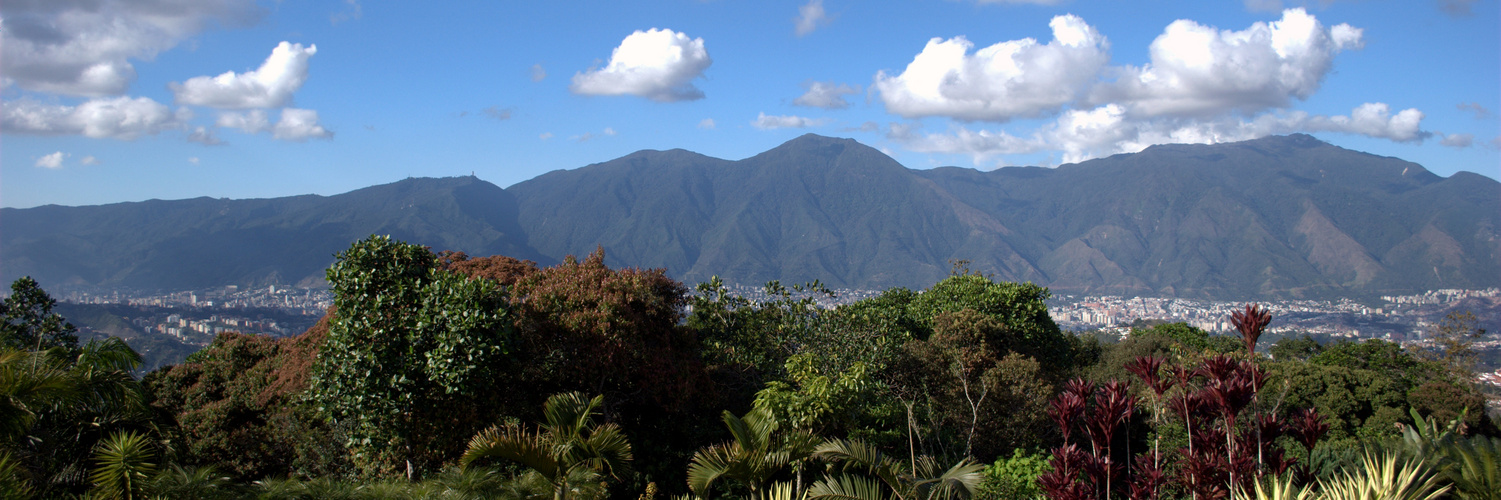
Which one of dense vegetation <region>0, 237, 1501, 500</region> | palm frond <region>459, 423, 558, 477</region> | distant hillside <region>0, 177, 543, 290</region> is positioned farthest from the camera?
distant hillside <region>0, 177, 543, 290</region>

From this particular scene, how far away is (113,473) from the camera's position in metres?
6.62

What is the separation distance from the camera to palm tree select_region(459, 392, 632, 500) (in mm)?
7168

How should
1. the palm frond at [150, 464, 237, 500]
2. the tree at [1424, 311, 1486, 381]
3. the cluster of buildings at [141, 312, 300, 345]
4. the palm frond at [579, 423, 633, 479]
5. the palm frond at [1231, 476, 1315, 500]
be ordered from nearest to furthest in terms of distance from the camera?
the palm frond at [1231, 476, 1315, 500]
the palm frond at [150, 464, 237, 500]
the palm frond at [579, 423, 633, 479]
the tree at [1424, 311, 1486, 381]
the cluster of buildings at [141, 312, 300, 345]

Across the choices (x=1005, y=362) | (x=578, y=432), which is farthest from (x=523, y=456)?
(x=1005, y=362)

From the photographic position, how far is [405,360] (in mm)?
7828

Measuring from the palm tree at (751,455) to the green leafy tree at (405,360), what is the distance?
244 cm

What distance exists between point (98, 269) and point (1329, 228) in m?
265

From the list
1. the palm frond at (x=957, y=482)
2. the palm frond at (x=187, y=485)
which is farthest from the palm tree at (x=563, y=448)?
the palm frond at (x=957, y=482)

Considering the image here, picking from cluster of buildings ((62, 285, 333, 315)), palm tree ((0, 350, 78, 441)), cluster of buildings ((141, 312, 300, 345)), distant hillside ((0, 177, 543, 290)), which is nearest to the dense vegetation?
palm tree ((0, 350, 78, 441))

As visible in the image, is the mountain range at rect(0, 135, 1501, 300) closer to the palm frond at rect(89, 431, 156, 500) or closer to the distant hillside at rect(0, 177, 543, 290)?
the distant hillside at rect(0, 177, 543, 290)

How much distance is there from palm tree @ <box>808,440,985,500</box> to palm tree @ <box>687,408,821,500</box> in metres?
0.29

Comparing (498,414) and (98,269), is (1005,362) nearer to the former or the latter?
(498,414)

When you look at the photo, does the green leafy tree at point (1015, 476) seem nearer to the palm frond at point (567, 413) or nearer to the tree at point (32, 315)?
the palm frond at point (567, 413)

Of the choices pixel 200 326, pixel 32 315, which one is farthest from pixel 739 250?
pixel 32 315
